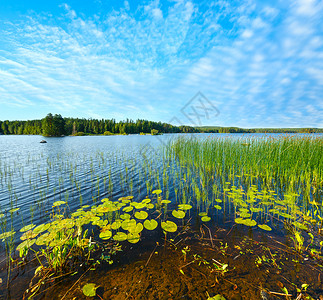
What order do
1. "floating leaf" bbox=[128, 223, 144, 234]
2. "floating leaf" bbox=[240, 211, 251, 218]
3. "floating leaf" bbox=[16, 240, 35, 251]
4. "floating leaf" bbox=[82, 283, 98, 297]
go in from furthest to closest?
"floating leaf" bbox=[240, 211, 251, 218] < "floating leaf" bbox=[128, 223, 144, 234] < "floating leaf" bbox=[16, 240, 35, 251] < "floating leaf" bbox=[82, 283, 98, 297]

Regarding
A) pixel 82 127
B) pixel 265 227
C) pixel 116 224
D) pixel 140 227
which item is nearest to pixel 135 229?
pixel 140 227

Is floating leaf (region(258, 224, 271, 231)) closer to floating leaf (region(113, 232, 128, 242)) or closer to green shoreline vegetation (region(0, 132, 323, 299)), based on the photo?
green shoreline vegetation (region(0, 132, 323, 299))

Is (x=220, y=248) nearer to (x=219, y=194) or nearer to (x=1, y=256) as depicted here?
(x=219, y=194)

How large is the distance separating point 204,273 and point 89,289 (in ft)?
5.25

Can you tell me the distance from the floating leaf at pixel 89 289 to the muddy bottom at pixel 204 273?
52 millimetres

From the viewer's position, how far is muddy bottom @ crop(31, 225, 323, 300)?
5.93 feet

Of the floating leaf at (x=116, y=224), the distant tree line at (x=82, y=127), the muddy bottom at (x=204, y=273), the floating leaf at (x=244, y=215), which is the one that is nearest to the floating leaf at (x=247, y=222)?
the floating leaf at (x=244, y=215)

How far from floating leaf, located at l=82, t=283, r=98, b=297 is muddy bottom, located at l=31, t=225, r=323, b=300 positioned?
52 mm

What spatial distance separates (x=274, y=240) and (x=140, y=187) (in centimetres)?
438

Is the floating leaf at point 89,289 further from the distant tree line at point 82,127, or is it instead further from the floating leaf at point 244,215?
the distant tree line at point 82,127

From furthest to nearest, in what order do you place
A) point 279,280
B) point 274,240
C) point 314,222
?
point 314,222 → point 274,240 → point 279,280

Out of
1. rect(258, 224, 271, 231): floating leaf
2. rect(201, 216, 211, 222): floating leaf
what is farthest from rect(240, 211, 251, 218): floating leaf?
rect(201, 216, 211, 222): floating leaf

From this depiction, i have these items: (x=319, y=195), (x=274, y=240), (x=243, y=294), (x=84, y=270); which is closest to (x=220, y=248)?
(x=243, y=294)

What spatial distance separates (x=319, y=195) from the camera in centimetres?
462
